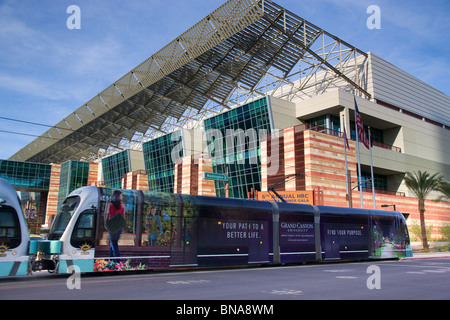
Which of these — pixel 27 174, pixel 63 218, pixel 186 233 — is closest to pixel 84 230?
pixel 63 218

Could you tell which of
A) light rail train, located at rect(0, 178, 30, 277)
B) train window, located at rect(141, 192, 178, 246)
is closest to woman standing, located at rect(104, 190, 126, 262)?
train window, located at rect(141, 192, 178, 246)

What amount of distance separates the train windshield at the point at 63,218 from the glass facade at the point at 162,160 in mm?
41896

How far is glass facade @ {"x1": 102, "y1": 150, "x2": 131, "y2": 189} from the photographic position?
72000 mm

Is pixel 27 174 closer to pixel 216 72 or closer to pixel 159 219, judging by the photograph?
pixel 216 72

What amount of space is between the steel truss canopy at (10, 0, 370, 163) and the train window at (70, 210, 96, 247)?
2882 cm

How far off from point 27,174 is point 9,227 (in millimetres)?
75404

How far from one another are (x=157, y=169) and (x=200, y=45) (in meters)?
25.5

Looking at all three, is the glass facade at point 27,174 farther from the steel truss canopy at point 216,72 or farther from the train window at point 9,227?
the train window at point 9,227

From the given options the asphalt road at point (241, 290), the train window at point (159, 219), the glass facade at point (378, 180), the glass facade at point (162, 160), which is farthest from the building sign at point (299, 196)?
the asphalt road at point (241, 290)

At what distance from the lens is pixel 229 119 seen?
161 ft

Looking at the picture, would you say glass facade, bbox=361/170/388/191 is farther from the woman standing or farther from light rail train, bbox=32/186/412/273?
the woman standing

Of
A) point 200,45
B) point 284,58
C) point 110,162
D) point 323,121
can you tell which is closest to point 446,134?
point 323,121

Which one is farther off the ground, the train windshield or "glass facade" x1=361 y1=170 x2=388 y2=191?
"glass facade" x1=361 y1=170 x2=388 y2=191
